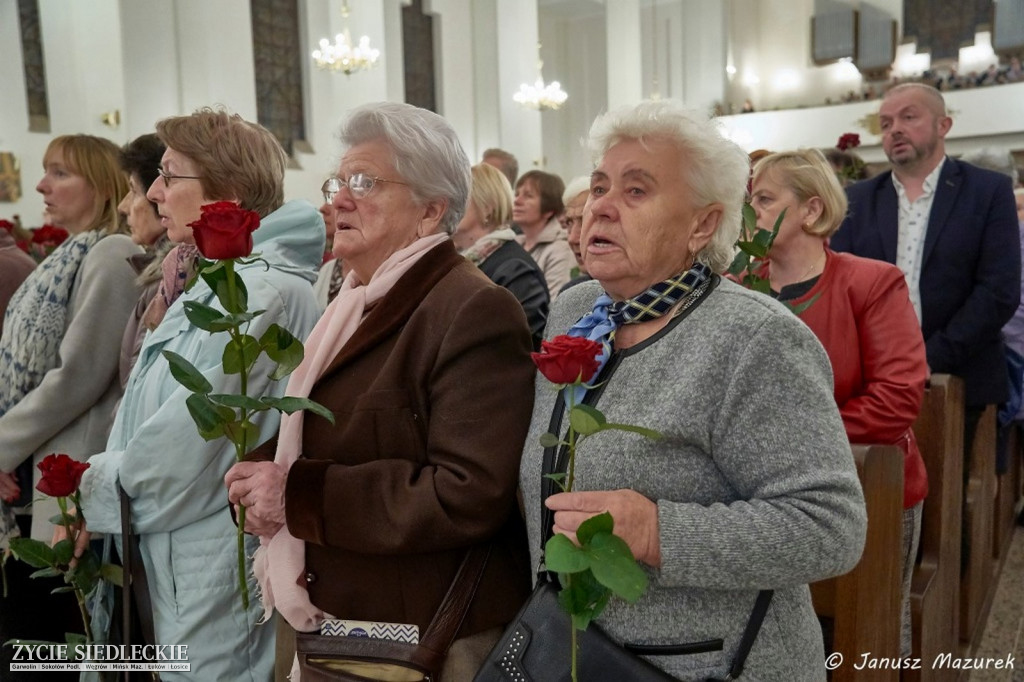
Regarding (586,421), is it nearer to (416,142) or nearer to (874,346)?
(416,142)

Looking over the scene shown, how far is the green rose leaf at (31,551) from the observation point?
5.48 ft

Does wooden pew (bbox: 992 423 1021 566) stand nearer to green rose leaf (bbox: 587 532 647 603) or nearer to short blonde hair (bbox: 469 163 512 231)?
short blonde hair (bbox: 469 163 512 231)

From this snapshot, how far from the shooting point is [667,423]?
1.17 metres

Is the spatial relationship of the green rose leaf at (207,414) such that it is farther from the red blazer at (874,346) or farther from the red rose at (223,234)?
the red blazer at (874,346)

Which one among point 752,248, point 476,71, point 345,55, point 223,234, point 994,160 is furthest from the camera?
point 476,71

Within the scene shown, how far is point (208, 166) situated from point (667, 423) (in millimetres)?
1229

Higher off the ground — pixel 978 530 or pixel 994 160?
pixel 994 160

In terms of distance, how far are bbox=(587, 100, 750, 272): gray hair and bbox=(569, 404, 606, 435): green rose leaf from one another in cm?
51

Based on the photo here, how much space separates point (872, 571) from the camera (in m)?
1.54

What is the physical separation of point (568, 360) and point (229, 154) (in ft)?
4.11

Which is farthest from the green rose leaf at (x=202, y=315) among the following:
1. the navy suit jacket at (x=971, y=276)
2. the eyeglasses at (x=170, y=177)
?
the navy suit jacket at (x=971, y=276)

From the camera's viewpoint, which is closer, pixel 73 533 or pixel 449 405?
pixel 449 405

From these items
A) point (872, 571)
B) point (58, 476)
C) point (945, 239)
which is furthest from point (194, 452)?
point (945, 239)

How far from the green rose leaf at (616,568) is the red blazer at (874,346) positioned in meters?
1.23
